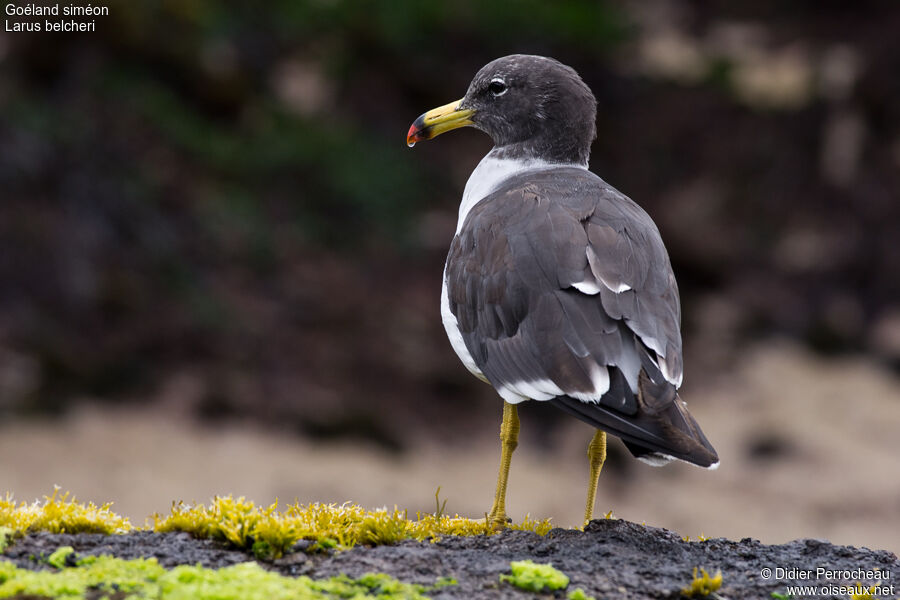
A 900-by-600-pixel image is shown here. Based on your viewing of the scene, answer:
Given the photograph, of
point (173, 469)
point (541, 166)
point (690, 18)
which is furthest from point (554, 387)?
point (690, 18)

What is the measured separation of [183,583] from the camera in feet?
13.6

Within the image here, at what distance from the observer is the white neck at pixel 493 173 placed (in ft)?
21.7

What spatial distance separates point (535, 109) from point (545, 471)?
29.5ft

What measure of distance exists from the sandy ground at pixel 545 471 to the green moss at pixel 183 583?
8.29 metres

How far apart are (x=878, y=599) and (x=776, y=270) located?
15173 millimetres

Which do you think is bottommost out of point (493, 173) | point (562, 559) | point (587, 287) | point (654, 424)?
point (562, 559)

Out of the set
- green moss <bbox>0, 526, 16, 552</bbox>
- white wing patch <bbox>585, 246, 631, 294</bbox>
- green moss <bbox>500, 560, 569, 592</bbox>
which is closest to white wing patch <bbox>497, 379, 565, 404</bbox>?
white wing patch <bbox>585, 246, 631, 294</bbox>

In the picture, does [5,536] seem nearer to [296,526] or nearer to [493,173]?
[296,526]

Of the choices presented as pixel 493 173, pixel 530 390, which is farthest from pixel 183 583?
pixel 493 173

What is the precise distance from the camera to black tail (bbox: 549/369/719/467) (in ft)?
14.7

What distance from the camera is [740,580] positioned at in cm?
477

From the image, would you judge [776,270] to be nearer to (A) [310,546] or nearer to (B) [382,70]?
(B) [382,70]

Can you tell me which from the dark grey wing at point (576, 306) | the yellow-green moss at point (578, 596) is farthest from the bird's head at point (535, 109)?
the yellow-green moss at point (578, 596)

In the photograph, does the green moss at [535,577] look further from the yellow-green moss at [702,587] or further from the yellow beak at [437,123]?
the yellow beak at [437,123]
